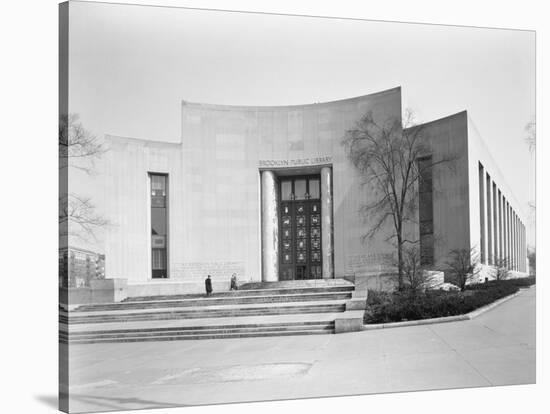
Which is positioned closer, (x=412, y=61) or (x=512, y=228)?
(x=412, y=61)

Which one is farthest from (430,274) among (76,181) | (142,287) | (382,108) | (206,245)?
(76,181)

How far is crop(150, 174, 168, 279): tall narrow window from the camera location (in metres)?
22.0

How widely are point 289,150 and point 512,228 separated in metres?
7.52

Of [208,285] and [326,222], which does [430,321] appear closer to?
[208,285]

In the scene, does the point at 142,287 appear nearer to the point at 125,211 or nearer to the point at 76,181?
the point at 125,211

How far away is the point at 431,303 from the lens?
1919 centimetres

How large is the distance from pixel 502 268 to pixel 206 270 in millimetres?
7543

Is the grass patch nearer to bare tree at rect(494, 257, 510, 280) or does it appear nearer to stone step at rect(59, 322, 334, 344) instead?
bare tree at rect(494, 257, 510, 280)

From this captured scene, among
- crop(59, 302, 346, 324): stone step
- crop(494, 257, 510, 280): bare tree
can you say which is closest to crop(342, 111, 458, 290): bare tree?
crop(59, 302, 346, 324): stone step

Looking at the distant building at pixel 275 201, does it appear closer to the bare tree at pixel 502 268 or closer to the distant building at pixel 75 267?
the bare tree at pixel 502 268

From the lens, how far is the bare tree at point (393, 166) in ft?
67.3

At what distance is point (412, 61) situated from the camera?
17875 millimetres

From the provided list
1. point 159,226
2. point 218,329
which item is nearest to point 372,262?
point 218,329

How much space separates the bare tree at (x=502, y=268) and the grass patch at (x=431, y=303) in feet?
1.87
